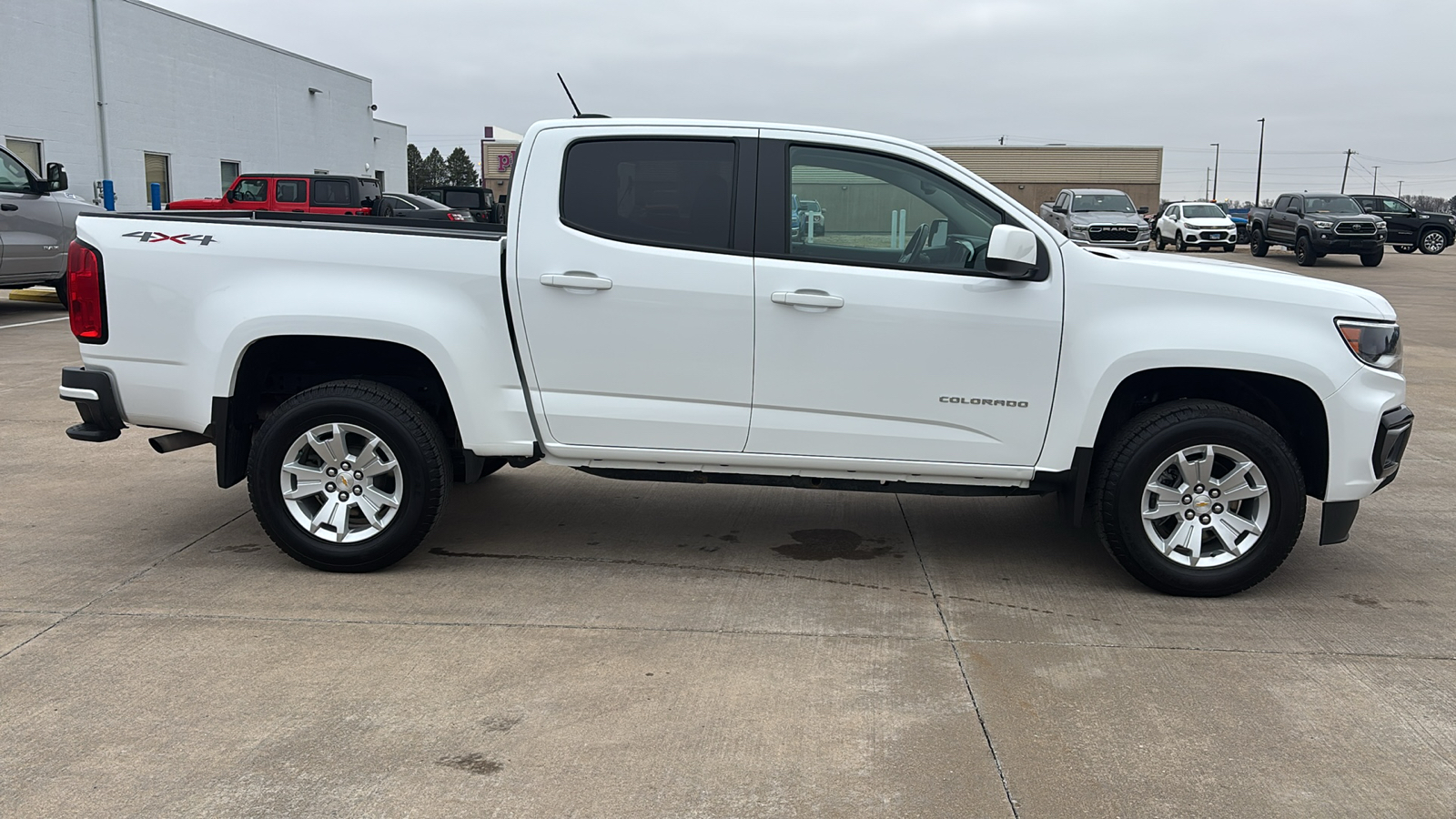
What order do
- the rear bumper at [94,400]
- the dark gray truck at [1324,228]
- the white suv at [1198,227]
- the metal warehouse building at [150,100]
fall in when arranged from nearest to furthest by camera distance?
the rear bumper at [94,400] < the metal warehouse building at [150,100] < the dark gray truck at [1324,228] < the white suv at [1198,227]

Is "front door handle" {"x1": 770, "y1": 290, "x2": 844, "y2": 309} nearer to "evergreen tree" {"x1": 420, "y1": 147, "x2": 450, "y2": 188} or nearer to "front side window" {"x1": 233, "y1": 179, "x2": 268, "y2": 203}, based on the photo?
"front side window" {"x1": 233, "y1": 179, "x2": 268, "y2": 203}

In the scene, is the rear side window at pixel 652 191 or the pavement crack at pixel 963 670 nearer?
the pavement crack at pixel 963 670

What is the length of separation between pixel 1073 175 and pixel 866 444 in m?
69.7

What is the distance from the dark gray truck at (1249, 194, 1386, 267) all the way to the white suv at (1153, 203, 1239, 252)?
269 cm

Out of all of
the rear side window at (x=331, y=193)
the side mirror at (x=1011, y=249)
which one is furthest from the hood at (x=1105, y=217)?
the side mirror at (x=1011, y=249)

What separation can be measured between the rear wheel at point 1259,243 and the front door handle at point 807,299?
3272 cm

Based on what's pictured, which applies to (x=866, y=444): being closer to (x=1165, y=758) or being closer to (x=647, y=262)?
(x=647, y=262)

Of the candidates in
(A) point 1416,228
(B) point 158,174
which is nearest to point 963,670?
(B) point 158,174

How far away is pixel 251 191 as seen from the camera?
24.8m

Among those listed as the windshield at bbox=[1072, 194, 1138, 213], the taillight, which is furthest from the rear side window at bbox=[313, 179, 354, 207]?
the taillight

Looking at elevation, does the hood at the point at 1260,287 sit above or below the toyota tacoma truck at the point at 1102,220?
below

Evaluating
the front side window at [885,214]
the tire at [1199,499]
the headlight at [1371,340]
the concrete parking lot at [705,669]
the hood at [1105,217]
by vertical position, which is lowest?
the concrete parking lot at [705,669]

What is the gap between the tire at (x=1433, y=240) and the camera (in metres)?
34.9

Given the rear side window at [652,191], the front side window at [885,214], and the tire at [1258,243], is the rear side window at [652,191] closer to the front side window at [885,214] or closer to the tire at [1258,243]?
the front side window at [885,214]
